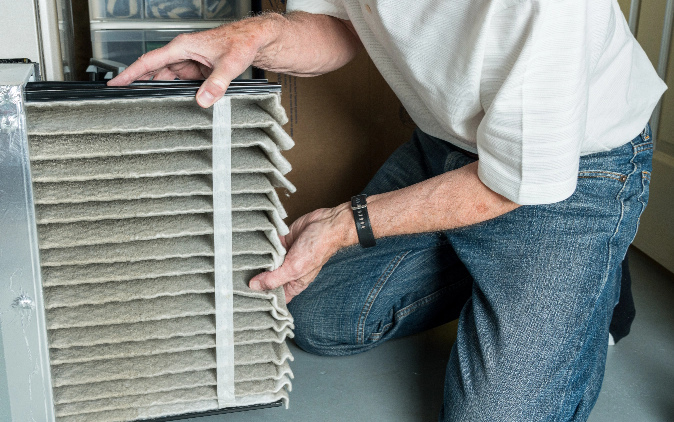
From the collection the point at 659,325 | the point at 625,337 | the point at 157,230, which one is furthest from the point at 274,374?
the point at 659,325

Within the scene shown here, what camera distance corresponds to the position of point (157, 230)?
75 cm

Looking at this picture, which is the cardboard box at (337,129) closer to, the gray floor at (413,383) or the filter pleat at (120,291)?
the gray floor at (413,383)

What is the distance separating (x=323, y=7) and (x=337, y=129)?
42cm

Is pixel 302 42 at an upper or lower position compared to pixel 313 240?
upper

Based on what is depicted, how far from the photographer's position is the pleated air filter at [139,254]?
27.2 inches

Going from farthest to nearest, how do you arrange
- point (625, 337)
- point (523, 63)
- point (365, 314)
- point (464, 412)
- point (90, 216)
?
point (625, 337) → point (365, 314) → point (464, 412) → point (523, 63) → point (90, 216)

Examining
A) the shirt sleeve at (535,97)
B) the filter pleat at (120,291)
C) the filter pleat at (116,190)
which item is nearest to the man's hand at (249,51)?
the filter pleat at (116,190)

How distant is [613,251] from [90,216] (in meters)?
0.80

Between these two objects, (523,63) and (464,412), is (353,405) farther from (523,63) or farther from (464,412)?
(523,63)

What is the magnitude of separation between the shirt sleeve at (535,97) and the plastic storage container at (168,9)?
0.82 metres

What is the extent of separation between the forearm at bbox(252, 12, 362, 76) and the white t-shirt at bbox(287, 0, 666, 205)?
150 mm

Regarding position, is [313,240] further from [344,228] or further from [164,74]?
[164,74]

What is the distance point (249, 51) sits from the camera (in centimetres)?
98

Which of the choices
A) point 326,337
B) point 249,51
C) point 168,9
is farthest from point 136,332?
point 168,9
